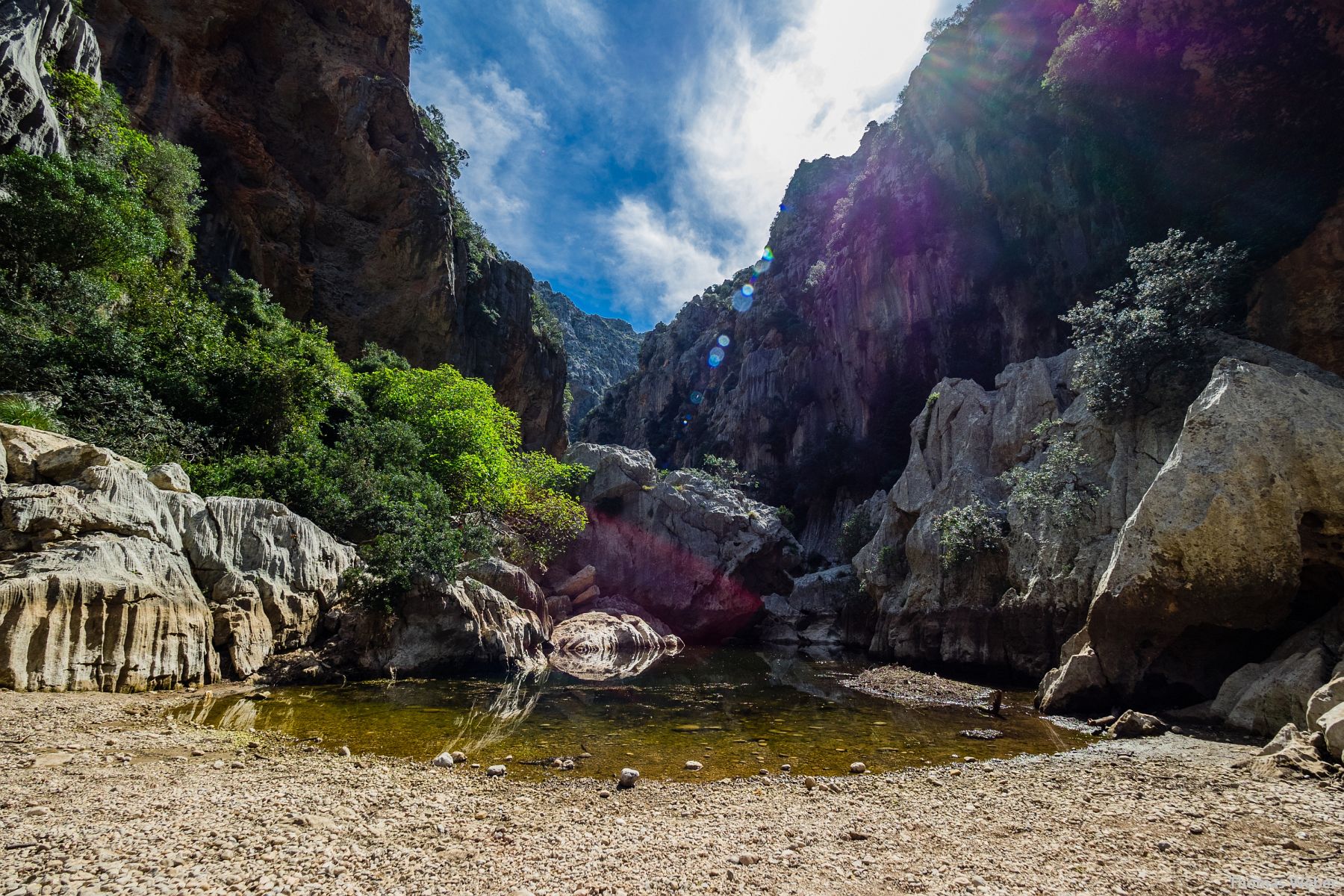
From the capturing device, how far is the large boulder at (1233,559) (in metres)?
9.66

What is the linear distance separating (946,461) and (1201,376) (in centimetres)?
1216

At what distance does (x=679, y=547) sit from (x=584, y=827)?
3106cm

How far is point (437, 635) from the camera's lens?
52.4 ft

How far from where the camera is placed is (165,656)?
32.9 ft

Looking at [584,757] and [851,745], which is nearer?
[584,757]

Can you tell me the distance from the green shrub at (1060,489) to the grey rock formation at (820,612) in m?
13.8

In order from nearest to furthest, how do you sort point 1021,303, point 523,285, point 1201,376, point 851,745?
point 851,745, point 1201,376, point 1021,303, point 523,285

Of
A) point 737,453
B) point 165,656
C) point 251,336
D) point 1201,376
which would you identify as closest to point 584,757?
point 165,656

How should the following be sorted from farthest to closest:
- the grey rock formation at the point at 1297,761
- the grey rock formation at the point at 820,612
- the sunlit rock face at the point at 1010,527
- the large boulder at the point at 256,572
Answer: the grey rock formation at the point at 820,612, the sunlit rock face at the point at 1010,527, the large boulder at the point at 256,572, the grey rock formation at the point at 1297,761

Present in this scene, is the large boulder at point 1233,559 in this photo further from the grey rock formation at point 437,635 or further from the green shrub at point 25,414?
the green shrub at point 25,414

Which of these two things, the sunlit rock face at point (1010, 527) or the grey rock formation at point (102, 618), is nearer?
the grey rock formation at point (102, 618)

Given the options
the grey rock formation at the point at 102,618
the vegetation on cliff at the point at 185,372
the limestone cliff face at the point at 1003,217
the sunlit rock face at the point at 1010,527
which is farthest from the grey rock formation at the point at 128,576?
the limestone cliff face at the point at 1003,217

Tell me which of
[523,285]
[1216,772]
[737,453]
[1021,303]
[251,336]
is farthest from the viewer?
[737,453]

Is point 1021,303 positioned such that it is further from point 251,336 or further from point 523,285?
point 251,336
